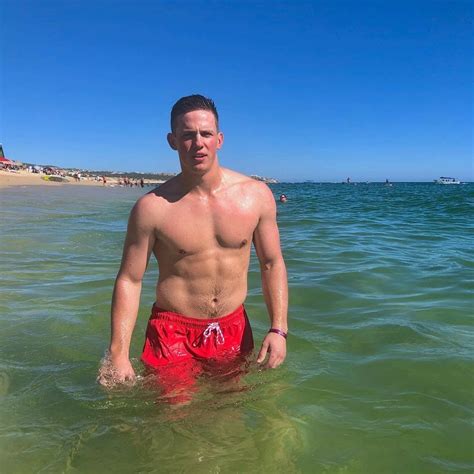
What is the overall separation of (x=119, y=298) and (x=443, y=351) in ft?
8.52

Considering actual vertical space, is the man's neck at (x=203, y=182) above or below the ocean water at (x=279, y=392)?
above

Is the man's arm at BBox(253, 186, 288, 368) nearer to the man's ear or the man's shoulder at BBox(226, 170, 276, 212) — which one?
the man's shoulder at BBox(226, 170, 276, 212)

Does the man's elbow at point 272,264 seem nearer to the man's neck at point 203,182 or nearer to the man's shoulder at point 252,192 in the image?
the man's shoulder at point 252,192

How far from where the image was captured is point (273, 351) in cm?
283

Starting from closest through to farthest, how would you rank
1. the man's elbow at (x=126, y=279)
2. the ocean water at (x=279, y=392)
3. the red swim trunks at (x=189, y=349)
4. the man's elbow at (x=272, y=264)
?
the ocean water at (x=279, y=392) → the man's elbow at (x=126, y=279) → the red swim trunks at (x=189, y=349) → the man's elbow at (x=272, y=264)

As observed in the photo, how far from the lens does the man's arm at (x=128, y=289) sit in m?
2.71

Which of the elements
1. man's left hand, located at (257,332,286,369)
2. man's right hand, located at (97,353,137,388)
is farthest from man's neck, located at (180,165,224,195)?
man's right hand, located at (97,353,137,388)

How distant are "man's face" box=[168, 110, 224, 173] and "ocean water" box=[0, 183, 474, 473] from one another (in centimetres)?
137

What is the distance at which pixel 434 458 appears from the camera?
2.35 metres

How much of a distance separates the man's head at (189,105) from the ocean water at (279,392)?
1.64 m

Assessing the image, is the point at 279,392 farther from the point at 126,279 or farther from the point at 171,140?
the point at 171,140

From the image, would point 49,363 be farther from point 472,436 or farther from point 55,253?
point 55,253

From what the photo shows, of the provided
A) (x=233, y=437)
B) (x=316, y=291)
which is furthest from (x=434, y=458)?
(x=316, y=291)

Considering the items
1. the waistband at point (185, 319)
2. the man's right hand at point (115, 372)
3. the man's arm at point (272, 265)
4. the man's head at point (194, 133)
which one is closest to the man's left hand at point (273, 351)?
the man's arm at point (272, 265)
